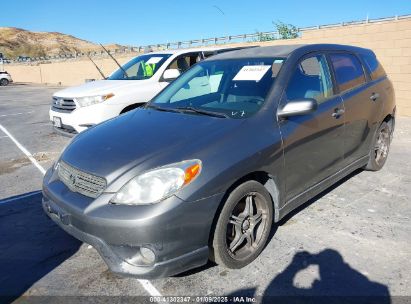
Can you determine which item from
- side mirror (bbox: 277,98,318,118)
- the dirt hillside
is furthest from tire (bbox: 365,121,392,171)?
the dirt hillside

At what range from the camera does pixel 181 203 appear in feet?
8.28

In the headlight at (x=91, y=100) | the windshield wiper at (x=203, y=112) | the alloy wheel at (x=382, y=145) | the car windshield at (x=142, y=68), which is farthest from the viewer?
the car windshield at (x=142, y=68)

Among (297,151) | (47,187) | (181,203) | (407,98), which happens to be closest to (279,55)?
(297,151)

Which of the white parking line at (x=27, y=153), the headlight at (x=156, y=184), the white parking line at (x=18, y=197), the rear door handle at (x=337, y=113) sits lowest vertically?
the white parking line at (x=27, y=153)

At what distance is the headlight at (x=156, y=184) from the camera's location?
2.55 metres

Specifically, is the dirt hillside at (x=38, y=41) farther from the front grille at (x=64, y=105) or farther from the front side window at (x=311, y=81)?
the front side window at (x=311, y=81)

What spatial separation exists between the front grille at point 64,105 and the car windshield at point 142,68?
1.28 meters

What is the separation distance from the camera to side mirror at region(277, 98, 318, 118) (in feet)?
10.4

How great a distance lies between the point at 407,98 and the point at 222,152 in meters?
8.51

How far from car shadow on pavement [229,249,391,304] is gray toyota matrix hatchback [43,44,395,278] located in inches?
13.5

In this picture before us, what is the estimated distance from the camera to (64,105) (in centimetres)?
677

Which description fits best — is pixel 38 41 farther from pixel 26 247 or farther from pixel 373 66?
pixel 26 247

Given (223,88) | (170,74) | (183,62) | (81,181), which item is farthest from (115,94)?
(81,181)

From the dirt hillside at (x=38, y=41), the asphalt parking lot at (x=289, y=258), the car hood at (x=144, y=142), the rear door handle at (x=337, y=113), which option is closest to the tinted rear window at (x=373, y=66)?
the rear door handle at (x=337, y=113)
